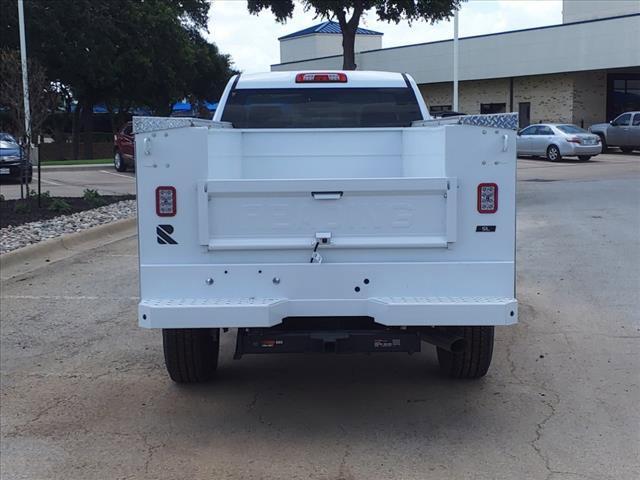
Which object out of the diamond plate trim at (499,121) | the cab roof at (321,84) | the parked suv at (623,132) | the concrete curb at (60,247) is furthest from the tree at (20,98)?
the parked suv at (623,132)

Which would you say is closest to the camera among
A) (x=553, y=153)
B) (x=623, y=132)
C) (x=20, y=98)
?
(x=20, y=98)

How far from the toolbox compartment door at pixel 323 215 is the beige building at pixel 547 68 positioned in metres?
34.2

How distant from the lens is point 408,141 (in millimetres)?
6051

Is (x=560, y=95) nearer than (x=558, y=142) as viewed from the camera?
No

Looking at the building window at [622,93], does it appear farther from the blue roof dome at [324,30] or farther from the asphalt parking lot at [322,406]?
the asphalt parking lot at [322,406]

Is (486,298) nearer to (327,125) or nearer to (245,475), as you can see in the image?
(245,475)

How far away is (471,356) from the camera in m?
5.32

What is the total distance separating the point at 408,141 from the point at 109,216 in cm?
898

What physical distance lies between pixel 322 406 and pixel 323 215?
4.76 ft

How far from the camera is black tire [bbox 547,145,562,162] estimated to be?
28.9 m

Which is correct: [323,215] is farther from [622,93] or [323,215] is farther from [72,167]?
[622,93]

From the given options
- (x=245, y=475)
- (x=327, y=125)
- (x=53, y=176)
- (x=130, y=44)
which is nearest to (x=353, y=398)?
(x=245, y=475)

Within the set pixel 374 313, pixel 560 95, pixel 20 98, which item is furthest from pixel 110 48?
pixel 374 313

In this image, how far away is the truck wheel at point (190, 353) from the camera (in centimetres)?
511
